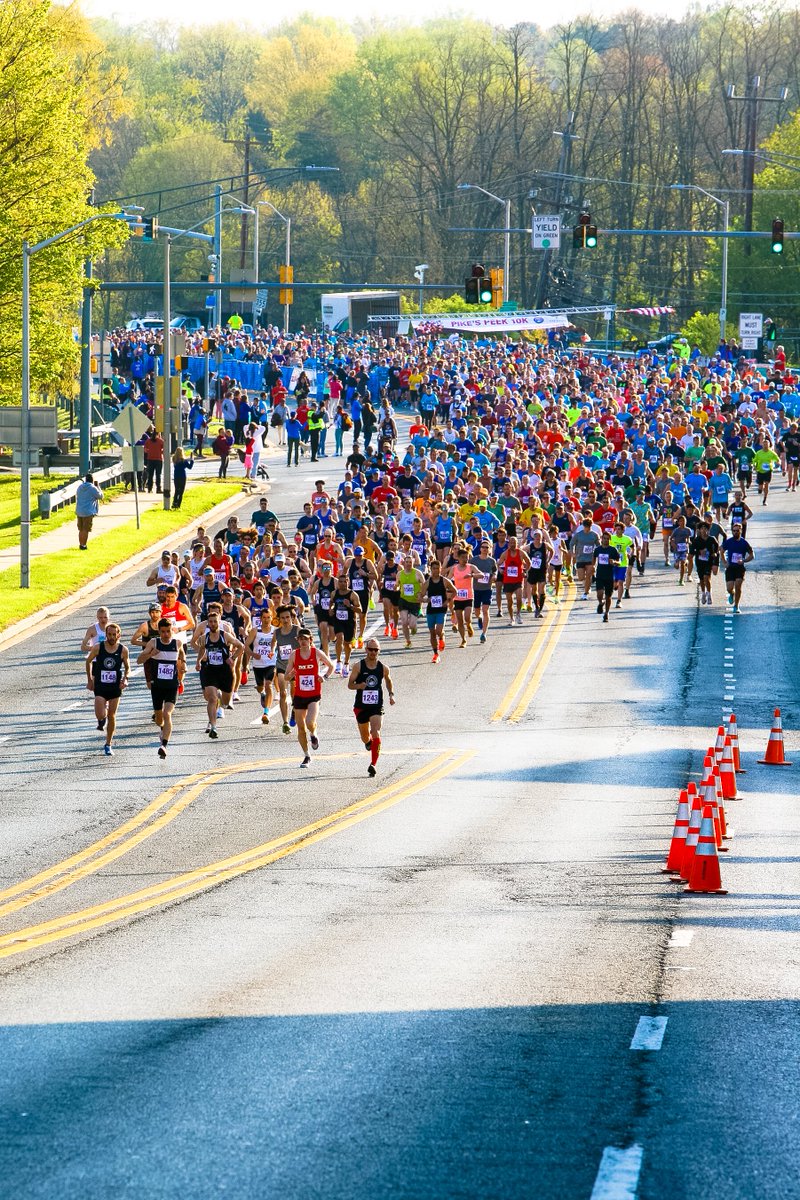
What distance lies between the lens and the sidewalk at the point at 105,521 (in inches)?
1603

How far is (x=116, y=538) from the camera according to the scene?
42094 mm

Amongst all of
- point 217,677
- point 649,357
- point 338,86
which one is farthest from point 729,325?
point 217,677

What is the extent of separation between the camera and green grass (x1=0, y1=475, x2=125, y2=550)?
43844mm

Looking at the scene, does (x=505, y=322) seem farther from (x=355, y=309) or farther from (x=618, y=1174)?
(x=618, y=1174)

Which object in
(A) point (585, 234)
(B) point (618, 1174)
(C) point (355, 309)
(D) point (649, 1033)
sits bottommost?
(D) point (649, 1033)

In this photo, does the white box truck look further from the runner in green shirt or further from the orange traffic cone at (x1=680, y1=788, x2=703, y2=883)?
the orange traffic cone at (x1=680, y1=788, x2=703, y2=883)

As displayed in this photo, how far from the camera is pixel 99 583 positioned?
37312 mm

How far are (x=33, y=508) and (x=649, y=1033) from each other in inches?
1530

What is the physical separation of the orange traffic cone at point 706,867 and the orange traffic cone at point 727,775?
5.40 meters

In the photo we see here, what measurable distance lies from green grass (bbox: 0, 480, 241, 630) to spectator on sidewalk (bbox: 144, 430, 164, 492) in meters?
1.21

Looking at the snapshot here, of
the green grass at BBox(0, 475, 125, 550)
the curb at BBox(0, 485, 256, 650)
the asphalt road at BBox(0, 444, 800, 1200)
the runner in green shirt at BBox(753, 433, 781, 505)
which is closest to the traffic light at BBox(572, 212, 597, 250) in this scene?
the runner in green shirt at BBox(753, 433, 781, 505)

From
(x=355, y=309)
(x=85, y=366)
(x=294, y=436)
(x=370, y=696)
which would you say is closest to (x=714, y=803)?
(x=370, y=696)

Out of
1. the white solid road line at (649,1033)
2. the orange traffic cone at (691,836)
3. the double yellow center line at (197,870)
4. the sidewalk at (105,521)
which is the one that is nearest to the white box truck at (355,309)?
the sidewalk at (105,521)

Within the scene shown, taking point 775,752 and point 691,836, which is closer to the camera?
point 691,836
